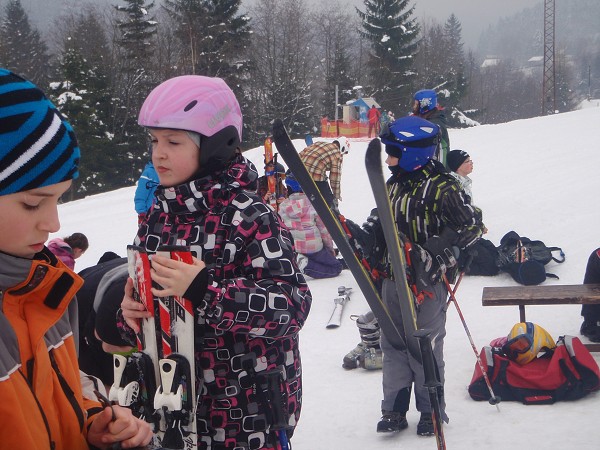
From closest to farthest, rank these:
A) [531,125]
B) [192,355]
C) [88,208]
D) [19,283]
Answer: [19,283] → [192,355] → [88,208] → [531,125]

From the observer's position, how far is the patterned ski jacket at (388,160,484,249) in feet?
11.8

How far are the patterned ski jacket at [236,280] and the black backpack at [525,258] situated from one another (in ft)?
18.8

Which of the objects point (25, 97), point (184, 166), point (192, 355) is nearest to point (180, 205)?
point (184, 166)

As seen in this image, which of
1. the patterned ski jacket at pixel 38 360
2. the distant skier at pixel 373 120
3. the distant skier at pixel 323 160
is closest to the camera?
the patterned ski jacket at pixel 38 360

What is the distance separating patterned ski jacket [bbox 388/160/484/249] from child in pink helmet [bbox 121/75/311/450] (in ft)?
6.24

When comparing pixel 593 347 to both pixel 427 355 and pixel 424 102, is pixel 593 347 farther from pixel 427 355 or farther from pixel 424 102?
pixel 424 102

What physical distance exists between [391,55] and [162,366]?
39416 mm

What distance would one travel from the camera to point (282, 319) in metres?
1.78

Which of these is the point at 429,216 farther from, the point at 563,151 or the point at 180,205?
the point at 563,151

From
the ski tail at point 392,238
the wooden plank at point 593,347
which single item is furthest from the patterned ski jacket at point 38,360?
the wooden plank at point 593,347

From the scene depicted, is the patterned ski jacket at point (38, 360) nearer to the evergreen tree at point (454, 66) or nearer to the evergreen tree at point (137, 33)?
the evergreen tree at point (454, 66)

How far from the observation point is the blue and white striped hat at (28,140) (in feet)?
3.68

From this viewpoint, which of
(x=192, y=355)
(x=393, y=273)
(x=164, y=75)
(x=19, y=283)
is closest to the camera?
(x=19, y=283)

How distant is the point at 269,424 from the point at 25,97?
1206mm
